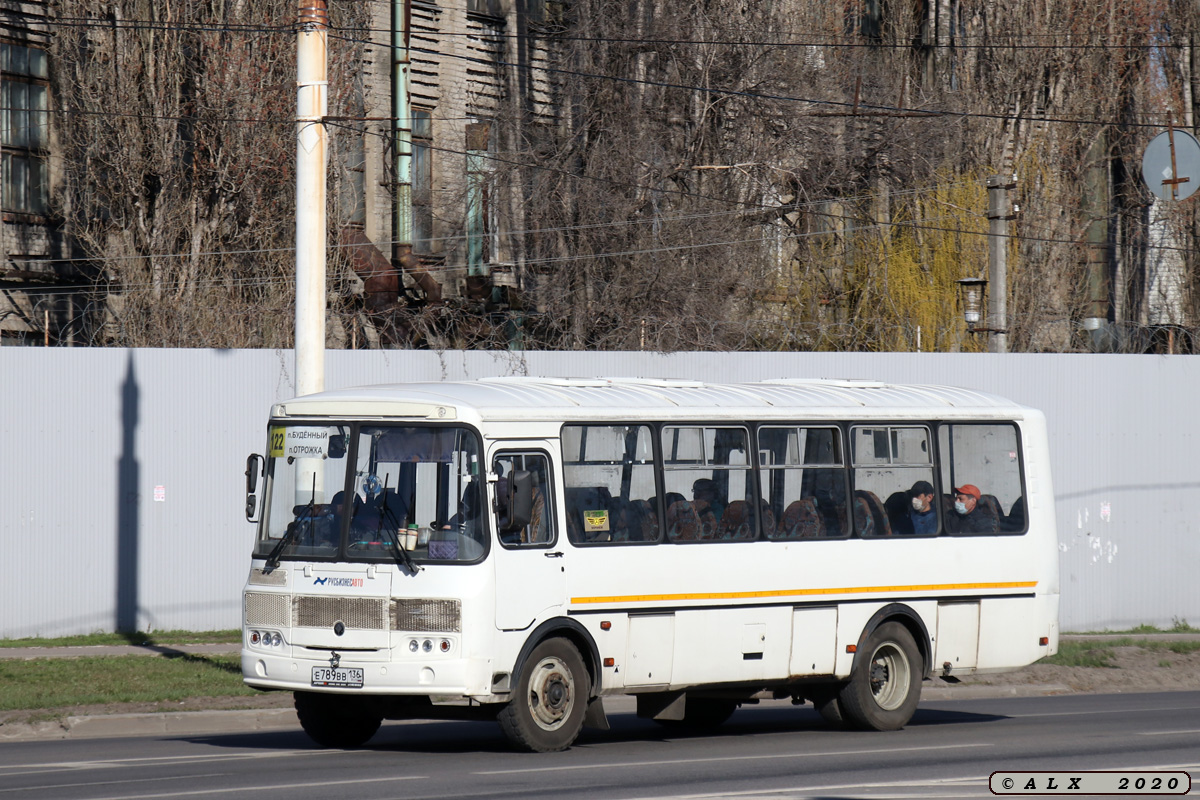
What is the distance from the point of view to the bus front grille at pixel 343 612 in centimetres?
1184

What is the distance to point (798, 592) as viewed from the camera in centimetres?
1385

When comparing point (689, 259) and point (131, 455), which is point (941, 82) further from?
point (131, 455)

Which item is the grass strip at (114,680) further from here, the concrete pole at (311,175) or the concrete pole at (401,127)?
the concrete pole at (401,127)

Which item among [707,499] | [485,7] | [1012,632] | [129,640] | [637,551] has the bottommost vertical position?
[129,640]

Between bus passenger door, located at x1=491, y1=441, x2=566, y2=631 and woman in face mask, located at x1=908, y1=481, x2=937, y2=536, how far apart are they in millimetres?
3791

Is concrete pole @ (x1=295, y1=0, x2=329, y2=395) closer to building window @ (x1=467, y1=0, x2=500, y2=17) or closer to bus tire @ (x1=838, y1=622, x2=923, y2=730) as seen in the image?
bus tire @ (x1=838, y1=622, x2=923, y2=730)

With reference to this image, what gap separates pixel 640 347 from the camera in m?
27.3

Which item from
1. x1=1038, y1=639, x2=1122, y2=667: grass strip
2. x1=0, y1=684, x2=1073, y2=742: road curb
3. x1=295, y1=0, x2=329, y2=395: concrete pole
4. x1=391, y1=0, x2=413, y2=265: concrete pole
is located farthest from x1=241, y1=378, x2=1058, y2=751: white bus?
x1=391, y1=0, x2=413, y2=265: concrete pole

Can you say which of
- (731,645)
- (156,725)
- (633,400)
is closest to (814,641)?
(731,645)

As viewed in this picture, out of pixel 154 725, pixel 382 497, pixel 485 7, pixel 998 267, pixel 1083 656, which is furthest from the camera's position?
pixel 485 7

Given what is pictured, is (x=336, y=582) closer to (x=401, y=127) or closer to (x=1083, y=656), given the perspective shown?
(x=1083, y=656)

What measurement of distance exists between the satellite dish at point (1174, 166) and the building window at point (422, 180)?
41.5 ft

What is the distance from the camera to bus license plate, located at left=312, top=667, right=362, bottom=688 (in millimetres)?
11789

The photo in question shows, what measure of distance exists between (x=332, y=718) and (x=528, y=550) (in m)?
2.08
